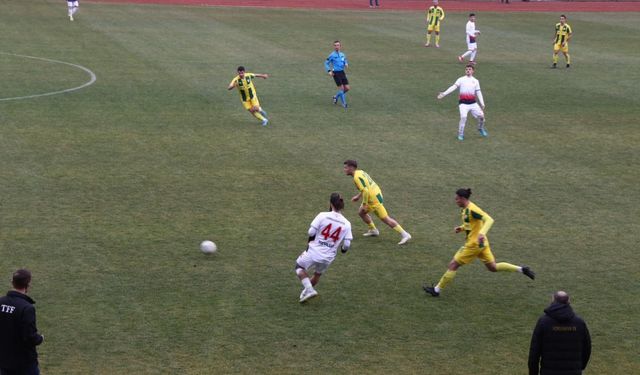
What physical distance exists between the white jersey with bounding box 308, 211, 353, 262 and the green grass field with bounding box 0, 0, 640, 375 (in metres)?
0.96

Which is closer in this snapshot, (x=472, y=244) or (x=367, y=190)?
(x=472, y=244)

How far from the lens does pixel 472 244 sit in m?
16.4

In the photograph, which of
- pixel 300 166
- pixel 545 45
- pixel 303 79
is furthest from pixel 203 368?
pixel 545 45

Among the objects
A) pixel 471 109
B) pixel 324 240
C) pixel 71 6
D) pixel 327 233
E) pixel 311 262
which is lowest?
pixel 71 6

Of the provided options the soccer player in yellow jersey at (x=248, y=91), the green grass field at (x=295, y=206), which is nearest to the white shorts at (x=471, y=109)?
the green grass field at (x=295, y=206)

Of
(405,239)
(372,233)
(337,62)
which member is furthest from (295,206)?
(337,62)

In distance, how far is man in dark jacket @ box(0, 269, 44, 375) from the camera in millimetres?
11070

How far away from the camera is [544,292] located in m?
17.0

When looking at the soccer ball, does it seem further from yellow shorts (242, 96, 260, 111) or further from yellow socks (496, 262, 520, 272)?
yellow shorts (242, 96, 260, 111)

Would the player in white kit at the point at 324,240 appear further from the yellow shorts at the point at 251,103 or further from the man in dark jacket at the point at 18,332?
the yellow shorts at the point at 251,103

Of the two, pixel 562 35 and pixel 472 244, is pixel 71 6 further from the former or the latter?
pixel 472 244

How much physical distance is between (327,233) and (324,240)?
0.14 meters

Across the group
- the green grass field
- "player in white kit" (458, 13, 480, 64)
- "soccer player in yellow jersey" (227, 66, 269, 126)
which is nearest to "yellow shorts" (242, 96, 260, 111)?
"soccer player in yellow jersey" (227, 66, 269, 126)

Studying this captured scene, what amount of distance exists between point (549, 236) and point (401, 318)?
18.7ft
